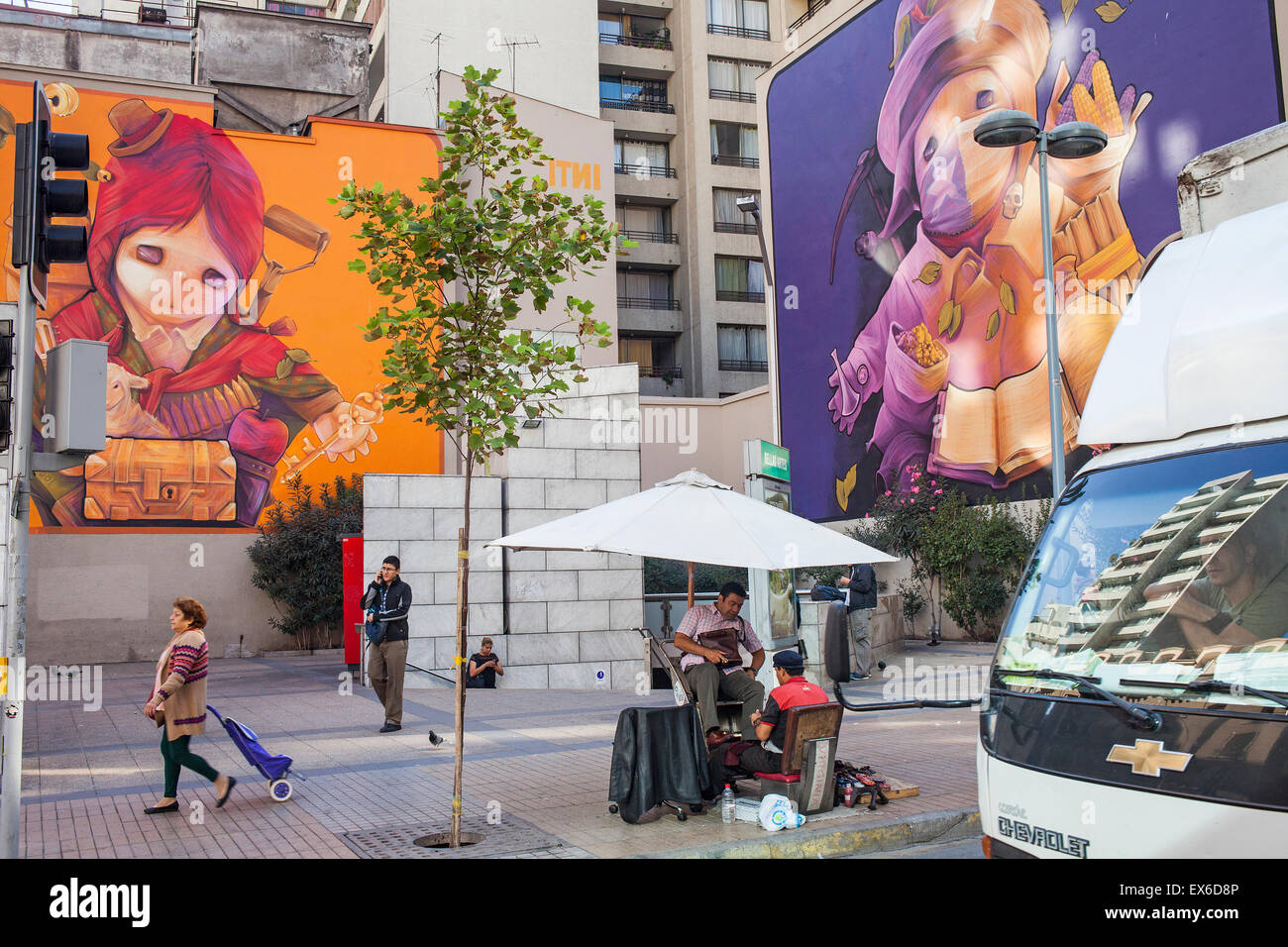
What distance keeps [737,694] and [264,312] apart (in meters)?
21.2

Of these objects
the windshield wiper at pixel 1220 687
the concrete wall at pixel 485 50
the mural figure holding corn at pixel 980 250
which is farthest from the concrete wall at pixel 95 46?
the windshield wiper at pixel 1220 687

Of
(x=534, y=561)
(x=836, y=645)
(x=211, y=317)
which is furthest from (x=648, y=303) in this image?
(x=836, y=645)

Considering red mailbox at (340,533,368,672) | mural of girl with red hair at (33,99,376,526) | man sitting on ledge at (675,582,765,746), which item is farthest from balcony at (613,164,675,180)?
man sitting on ledge at (675,582,765,746)

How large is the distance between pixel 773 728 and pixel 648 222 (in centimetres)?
3925

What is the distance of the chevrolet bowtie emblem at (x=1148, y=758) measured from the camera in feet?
11.5

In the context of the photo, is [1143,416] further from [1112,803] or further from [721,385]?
[721,385]

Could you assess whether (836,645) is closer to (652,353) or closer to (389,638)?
(389,638)

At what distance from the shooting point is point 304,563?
992 inches

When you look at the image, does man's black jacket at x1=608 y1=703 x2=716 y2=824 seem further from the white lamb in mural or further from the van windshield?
the white lamb in mural

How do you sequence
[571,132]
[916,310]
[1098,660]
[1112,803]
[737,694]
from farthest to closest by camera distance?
[571,132]
[916,310]
[737,694]
[1098,660]
[1112,803]

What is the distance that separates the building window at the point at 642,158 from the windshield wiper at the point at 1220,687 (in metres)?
42.5

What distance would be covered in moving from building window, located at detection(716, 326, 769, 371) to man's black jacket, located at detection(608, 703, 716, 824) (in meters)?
36.3
